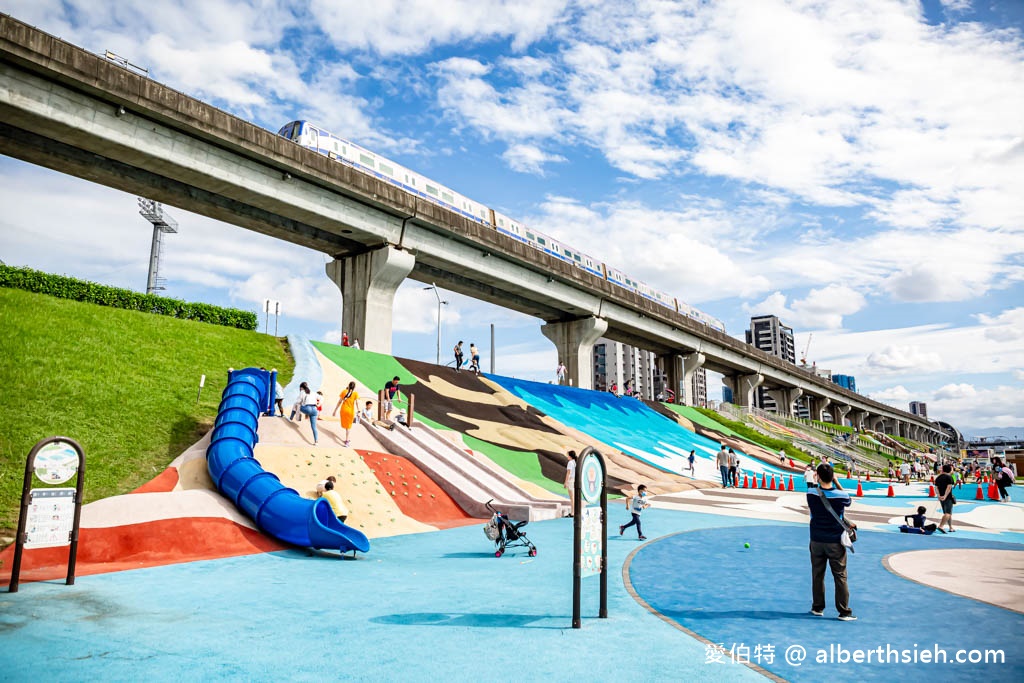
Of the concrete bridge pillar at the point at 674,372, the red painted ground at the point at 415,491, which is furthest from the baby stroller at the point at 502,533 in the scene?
the concrete bridge pillar at the point at 674,372

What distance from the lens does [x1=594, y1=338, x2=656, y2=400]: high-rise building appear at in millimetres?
151625

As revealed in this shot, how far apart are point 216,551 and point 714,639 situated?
343 inches

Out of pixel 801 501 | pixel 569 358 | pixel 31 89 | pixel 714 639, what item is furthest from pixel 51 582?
pixel 569 358

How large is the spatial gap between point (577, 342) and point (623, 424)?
475 inches

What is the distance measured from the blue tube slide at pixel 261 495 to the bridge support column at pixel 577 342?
114 feet

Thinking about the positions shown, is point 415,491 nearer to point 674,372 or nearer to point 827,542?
point 827,542

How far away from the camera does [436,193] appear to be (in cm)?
3534

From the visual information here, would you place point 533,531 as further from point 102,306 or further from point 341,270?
point 341,270

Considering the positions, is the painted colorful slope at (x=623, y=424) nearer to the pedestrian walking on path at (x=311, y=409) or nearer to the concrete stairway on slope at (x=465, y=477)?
the concrete stairway on slope at (x=465, y=477)

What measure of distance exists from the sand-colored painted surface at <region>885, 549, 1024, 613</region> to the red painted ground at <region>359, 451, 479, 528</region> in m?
9.57

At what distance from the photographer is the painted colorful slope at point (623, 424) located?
104ft

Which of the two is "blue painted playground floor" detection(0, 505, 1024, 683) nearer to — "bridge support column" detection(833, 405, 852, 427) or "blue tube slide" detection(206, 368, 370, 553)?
"blue tube slide" detection(206, 368, 370, 553)

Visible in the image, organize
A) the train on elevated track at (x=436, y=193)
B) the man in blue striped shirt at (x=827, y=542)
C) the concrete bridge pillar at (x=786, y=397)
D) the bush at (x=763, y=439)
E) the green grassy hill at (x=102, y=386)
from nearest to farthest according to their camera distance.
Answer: the man in blue striped shirt at (x=827, y=542), the green grassy hill at (x=102, y=386), the train on elevated track at (x=436, y=193), the bush at (x=763, y=439), the concrete bridge pillar at (x=786, y=397)

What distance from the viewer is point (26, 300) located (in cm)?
1977
